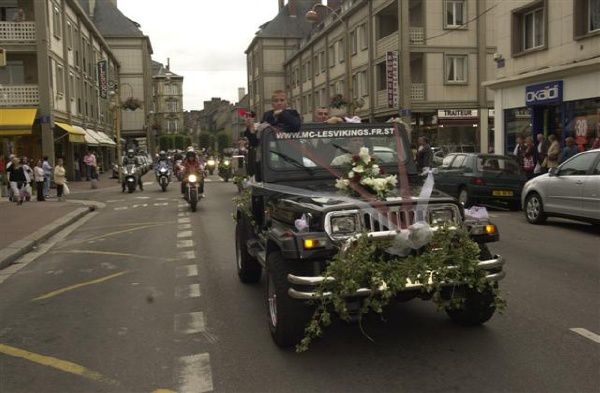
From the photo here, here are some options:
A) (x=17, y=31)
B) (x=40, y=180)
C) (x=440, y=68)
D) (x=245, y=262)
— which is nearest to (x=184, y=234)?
(x=245, y=262)

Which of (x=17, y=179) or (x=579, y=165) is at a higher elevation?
(x=579, y=165)

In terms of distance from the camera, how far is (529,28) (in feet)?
69.7

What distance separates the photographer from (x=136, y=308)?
615cm

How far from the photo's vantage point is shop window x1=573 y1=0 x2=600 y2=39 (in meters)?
18.0

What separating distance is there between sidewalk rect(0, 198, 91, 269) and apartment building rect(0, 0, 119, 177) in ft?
26.1

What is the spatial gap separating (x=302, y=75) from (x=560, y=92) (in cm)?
3929

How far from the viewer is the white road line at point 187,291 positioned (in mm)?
6617

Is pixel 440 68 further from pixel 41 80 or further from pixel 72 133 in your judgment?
pixel 41 80

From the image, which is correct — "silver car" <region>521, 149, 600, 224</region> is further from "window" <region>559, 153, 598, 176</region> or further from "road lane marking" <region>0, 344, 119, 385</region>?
"road lane marking" <region>0, 344, 119, 385</region>

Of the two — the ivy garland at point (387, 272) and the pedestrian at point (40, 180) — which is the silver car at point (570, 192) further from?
the pedestrian at point (40, 180)

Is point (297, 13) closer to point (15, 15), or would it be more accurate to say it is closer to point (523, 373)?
point (15, 15)

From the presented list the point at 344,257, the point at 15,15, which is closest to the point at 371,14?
the point at 15,15

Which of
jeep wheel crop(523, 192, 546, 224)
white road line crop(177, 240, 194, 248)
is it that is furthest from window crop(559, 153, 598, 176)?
white road line crop(177, 240, 194, 248)

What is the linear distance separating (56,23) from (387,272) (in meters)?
31.5
